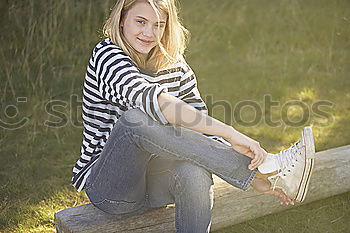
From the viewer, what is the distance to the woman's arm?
2.01 meters

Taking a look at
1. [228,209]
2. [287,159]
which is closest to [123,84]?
[287,159]

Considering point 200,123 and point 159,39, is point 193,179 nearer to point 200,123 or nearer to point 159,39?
point 200,123

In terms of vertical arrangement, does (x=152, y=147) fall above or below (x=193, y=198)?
above

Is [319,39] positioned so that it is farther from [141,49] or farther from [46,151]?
[141,49]

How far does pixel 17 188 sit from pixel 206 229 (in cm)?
141

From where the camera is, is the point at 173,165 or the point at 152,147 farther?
the point at 173,165

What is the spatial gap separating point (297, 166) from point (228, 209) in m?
0.51

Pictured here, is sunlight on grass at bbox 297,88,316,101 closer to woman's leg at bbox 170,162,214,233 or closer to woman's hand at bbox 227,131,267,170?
woman's hand at bbox 227,131,267,170

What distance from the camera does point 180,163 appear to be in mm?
2082

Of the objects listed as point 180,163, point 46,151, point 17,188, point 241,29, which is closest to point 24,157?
point 46,151

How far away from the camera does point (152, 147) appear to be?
202 centimetres

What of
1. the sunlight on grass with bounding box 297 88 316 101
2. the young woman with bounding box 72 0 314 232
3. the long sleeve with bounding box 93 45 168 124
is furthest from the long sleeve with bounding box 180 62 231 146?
the sunlight on grass with bounding box 297 88 316 101

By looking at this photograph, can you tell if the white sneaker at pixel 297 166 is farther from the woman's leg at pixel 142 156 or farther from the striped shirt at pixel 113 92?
the striped shirt at pixel 113 92

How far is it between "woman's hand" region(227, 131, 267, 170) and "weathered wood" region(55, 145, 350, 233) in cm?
44
